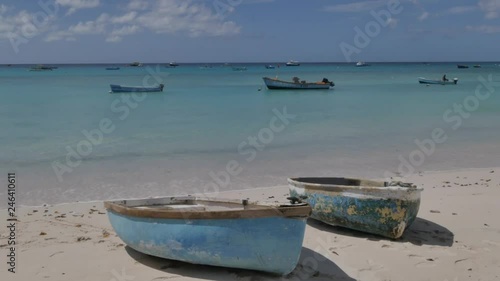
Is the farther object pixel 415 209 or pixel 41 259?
pixel 415 209

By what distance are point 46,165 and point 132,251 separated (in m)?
7.03

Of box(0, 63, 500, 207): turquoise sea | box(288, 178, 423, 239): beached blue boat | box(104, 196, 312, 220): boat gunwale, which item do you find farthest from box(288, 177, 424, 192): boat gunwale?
box(0, 63, 500, 207): turquoise sea

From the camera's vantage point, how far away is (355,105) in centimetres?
3225

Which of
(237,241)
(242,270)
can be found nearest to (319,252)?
(242,270)

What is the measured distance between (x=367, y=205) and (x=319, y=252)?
2.98ft

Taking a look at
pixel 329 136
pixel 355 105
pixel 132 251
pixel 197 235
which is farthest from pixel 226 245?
pixel 355 105

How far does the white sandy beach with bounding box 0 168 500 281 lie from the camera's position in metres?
5.98

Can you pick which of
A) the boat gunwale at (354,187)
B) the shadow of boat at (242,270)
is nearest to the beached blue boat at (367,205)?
the boat gunwale at (354,187)

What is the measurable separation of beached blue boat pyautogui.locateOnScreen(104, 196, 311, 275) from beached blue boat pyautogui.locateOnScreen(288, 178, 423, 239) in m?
1.60

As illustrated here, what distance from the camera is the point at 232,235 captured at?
18.2 ft

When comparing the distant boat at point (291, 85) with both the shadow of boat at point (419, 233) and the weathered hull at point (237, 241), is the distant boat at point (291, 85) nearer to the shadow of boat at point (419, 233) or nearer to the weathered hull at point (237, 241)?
the shadow of boat at point (419, 233)

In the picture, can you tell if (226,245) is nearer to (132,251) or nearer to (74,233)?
(132,251)

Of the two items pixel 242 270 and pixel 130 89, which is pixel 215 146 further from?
pixel 130 89

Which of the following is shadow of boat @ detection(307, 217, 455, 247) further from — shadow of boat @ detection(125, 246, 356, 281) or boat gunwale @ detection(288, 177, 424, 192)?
shadow of boat @ detection(125, 246, 356, 281)
